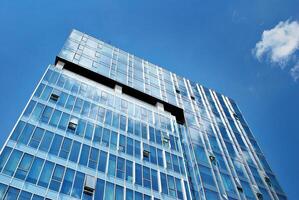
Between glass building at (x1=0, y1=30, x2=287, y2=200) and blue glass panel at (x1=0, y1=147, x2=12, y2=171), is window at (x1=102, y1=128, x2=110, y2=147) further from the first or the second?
blue glass panel at (x1=0, y1=147, x2=12, y2=171)

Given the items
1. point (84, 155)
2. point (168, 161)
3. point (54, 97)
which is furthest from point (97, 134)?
point (168, 161)

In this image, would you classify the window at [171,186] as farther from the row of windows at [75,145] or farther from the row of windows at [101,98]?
the row of windows at [101,98]

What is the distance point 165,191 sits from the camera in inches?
1395

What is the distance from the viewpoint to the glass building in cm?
3090

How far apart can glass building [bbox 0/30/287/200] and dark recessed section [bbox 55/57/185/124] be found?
0.48ft

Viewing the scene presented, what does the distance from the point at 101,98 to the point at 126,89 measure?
865 cm

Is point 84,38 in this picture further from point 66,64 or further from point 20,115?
point 20,115

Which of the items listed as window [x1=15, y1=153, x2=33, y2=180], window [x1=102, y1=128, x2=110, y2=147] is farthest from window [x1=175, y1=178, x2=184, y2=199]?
window [x1=15, y1=153, x2=33, y2=180]

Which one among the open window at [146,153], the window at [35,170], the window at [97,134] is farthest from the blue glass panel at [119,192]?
the open window at [146,153]

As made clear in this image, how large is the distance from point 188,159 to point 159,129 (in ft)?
17.5

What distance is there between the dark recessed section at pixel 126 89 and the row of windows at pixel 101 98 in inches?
198

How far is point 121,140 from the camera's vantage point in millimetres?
39719

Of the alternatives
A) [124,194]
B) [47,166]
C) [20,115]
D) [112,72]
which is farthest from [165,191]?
[112,72]

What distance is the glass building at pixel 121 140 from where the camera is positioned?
30900 mm
